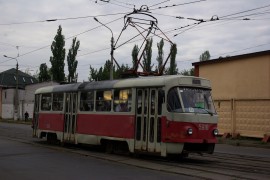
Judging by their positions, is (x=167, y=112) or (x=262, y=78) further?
(x=262, y=78)

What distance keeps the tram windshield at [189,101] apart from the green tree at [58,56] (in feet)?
166

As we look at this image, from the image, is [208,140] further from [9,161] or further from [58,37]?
[58,37]

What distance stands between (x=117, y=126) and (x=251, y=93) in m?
15.2

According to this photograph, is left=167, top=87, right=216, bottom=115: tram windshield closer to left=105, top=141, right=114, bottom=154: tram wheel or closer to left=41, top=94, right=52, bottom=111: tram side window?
left=105, top=141, right=114, bottom=154: tram wheel

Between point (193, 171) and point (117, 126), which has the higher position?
point (117, 126)

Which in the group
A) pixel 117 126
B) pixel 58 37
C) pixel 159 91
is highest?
pixel 58 37

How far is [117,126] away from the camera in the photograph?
1631cm

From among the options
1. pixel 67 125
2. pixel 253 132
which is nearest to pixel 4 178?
pixel 67 125

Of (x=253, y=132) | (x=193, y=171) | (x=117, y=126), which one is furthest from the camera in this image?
(x=253, y=132)

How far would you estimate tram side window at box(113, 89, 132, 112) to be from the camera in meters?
15.9

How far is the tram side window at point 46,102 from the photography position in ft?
71.6

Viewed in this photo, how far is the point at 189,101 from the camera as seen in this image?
1448cm

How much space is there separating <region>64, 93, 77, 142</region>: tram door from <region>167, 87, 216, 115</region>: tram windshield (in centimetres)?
612

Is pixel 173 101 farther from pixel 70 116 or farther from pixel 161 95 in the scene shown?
pixel 70 116
